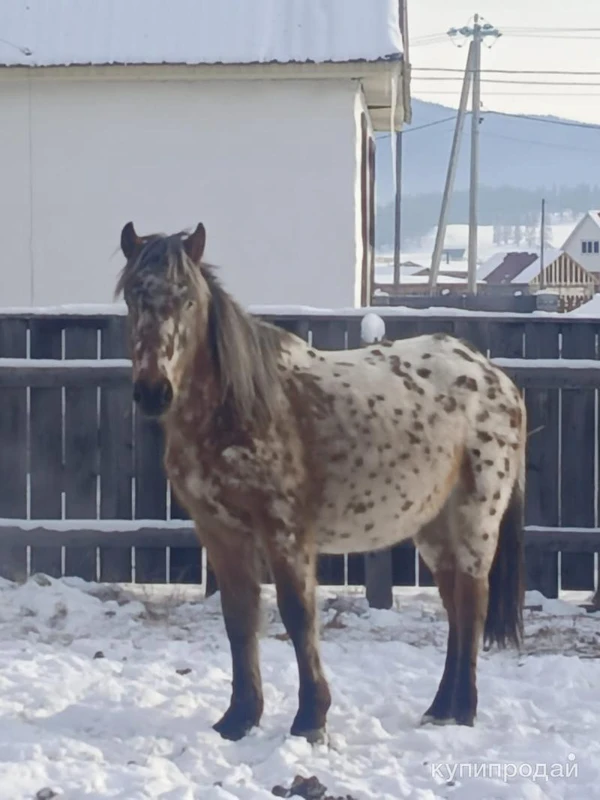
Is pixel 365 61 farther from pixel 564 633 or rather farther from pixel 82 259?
pixel 564 633

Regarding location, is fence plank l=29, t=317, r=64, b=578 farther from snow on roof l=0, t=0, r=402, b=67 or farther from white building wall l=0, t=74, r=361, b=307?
snow on roof l=0, t=0, r=402, b=67

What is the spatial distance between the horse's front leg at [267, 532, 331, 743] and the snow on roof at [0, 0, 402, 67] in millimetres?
8428

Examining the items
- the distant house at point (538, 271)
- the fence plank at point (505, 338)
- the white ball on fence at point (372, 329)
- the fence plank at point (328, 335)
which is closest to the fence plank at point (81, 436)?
the fence plank at point (328, 335)

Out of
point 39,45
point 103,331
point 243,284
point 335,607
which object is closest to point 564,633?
point 335,607

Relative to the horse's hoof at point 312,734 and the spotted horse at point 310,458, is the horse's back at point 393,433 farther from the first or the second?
the horse's hoof at point 312,734

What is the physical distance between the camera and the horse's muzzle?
456cm

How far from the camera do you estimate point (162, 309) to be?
15.5ft

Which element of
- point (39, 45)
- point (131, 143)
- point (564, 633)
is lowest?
point (564, 633)

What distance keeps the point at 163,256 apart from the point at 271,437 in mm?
824

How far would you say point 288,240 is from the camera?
12.8m

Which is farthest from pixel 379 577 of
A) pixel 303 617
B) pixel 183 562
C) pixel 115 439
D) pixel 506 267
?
pixel 506 267

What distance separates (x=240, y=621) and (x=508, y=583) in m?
1.30

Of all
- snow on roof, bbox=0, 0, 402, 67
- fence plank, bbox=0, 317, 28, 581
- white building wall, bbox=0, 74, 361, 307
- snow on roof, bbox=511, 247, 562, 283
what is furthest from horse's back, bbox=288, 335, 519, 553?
snow on roof, bbox=511, 247, 562, 283

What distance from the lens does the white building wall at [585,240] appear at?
116625 millimetres
